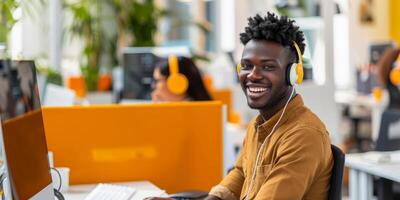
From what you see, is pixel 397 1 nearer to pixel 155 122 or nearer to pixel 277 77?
pixel 155 122

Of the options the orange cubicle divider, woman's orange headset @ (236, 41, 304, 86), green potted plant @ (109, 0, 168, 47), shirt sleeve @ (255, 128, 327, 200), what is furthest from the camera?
green potted plant @ (109, 0, 168, 47)

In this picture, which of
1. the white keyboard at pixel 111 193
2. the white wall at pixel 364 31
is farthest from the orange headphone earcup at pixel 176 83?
the white wall at pixel 364 31

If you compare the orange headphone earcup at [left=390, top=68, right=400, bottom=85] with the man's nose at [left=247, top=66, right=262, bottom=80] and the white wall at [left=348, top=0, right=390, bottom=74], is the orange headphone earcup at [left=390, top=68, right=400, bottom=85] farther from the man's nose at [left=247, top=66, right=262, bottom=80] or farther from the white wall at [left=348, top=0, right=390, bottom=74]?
the white wall at [left=348, top=0, right=390, bottom=74]

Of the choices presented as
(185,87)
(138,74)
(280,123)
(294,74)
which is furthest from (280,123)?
(138,74)

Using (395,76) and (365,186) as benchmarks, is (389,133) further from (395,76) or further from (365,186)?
(395,76)

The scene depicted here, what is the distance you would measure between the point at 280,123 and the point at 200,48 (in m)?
6.82

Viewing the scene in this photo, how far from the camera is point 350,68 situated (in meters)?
8.23

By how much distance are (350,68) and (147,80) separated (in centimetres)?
477

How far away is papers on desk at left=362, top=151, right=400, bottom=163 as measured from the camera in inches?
104

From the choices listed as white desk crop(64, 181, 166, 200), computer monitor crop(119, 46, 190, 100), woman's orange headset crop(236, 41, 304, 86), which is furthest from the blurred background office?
woman's orange headset crop(236, 41, 304, 86)

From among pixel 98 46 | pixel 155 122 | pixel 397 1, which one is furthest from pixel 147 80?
pixel 397 1

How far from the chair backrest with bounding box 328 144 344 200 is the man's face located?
222 millimetres

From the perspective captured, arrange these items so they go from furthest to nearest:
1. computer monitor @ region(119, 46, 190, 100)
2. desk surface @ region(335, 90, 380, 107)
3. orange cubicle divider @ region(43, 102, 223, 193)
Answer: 1. desk surface @ region(335, 90, 380, 107)
2. computer monitor @ region(119, 46, 190, 100)
3. orange cubicle divider @ region(43, 102, 223, 193)

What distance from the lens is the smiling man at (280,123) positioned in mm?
1593
